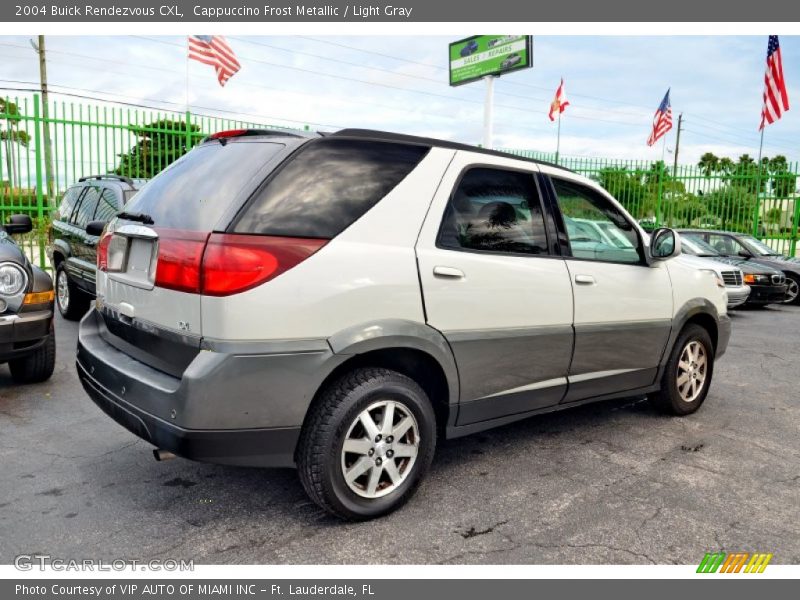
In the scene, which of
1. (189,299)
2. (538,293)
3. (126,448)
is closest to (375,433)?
(189,299)

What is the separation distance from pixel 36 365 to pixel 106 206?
252cm

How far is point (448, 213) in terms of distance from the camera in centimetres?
335

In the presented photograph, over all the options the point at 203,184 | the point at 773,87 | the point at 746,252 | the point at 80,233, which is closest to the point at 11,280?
the point at 80,233

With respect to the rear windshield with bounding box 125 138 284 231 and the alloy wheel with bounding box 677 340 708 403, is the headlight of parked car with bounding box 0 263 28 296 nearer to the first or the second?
the rear windshield with bounding box 125 138 284 231

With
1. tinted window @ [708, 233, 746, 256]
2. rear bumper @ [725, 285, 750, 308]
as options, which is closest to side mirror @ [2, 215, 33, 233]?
rear bumper @ [725, 285, 750, 308]

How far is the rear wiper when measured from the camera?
3.15m

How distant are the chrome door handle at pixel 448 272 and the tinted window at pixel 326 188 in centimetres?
Answer: 44

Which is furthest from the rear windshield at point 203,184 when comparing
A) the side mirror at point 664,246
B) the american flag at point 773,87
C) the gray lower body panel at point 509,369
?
the american flag at point 773,87

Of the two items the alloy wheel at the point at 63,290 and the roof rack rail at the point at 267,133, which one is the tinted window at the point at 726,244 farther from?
the roof rack rail at the point at 267,133

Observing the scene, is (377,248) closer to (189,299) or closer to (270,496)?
(189,299)

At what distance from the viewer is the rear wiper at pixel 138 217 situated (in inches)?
124

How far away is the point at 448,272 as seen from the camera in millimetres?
3260

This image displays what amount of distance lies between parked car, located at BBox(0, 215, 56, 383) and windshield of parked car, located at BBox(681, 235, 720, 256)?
10.1 meters

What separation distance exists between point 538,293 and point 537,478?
3.37 ft
